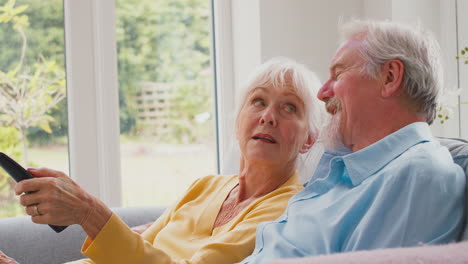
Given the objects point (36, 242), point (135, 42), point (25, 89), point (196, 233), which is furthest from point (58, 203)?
point (135, 42)

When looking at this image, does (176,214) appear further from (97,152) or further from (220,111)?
(220,111)

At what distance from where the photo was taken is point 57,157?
2883 millimetres

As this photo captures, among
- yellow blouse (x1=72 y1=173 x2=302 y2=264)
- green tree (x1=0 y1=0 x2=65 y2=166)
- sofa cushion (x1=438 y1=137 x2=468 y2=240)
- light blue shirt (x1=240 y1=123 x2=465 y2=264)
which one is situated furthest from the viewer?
green tree (x1=0 y1=0 x2=65 y2=166)

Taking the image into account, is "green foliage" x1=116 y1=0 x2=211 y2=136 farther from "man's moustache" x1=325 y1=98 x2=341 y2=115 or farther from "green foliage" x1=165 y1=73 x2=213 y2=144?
"man's moustache" x1=325 y1=98 x2=341 y2=115

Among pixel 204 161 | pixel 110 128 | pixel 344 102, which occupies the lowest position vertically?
pixel 204 161

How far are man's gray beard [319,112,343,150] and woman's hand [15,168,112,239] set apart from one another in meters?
0.63

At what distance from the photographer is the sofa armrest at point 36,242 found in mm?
2043

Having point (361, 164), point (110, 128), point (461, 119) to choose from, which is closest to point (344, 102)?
point (361, 164)

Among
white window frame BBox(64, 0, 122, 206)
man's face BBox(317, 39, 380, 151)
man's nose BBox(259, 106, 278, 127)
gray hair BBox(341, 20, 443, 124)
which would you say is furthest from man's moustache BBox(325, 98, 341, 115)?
white window frame BBox(64, 0, 122, 206)

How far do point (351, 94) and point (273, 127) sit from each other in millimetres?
381

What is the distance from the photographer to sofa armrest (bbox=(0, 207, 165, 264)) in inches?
80.4

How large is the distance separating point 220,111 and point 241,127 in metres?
1.43

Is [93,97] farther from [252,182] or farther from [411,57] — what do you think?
[411,57]

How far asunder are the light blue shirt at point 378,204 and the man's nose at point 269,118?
0.29m
